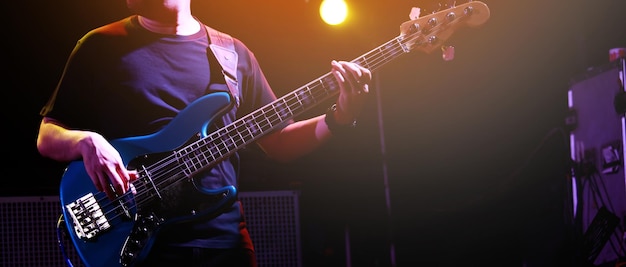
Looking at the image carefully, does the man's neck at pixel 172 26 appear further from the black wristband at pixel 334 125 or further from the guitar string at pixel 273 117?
the black wristband at pixel 334 125

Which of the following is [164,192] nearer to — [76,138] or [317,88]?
[76,138]

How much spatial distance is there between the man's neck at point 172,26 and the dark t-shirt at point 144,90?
0.08 ft

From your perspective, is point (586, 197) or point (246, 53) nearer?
point (246, 53)

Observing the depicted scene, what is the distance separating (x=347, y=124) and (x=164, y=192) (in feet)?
2.10

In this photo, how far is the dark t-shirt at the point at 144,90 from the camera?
6.69 feet

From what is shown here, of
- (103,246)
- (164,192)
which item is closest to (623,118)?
(164,192)

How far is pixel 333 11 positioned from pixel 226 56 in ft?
3.24

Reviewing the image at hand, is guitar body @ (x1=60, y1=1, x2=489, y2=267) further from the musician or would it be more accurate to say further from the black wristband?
the black wristband

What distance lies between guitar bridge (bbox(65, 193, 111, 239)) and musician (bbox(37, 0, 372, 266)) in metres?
0.07

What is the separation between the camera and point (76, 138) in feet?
6.50

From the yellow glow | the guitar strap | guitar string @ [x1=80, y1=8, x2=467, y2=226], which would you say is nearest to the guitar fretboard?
guitar string @ [x1=80, y1=8, x2=467, y2=226]

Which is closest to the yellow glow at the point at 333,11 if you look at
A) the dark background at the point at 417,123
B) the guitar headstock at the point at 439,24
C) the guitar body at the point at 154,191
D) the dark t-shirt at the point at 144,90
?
the dark background at the point at 417,123

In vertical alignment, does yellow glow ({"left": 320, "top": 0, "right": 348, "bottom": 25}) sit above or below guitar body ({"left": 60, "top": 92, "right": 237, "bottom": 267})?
above

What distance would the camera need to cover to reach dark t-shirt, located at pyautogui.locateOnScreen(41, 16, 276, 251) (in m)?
2.04
